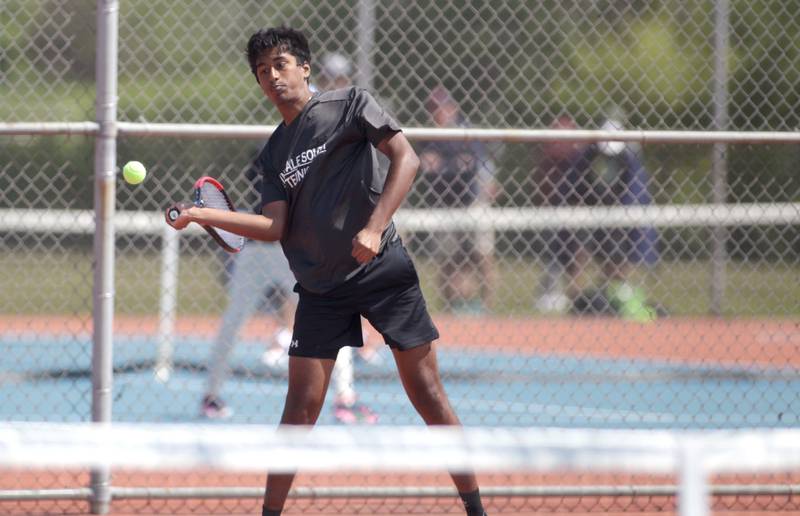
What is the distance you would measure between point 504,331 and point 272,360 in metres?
2.52

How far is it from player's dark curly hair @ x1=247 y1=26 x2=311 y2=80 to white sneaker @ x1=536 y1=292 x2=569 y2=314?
20.9ft

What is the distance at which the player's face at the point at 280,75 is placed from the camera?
4031 millimetres

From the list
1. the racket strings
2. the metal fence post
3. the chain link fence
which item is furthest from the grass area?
the racket strings

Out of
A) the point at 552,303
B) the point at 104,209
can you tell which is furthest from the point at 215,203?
the point at 552,303

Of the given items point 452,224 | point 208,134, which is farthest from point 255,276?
point 452,224

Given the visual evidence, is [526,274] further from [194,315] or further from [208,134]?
[208,134]

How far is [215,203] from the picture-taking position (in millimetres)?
4133

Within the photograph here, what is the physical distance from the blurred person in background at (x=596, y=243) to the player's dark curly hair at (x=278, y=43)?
5.48 meters

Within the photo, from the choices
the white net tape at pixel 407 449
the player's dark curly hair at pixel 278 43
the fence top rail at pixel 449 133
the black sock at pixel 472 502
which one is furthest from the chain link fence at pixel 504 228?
the white net tape at pixel 407 449

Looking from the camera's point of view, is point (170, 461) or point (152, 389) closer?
point (170, 461)

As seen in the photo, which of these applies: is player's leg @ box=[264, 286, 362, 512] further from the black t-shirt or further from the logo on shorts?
the logo on shorts

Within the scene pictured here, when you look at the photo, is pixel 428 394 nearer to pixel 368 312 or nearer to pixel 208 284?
pixel 368 312

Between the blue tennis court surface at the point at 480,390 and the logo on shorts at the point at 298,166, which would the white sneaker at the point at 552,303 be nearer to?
the blue tennis court surface at the point at 480,390

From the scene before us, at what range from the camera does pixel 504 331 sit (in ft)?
32.3
